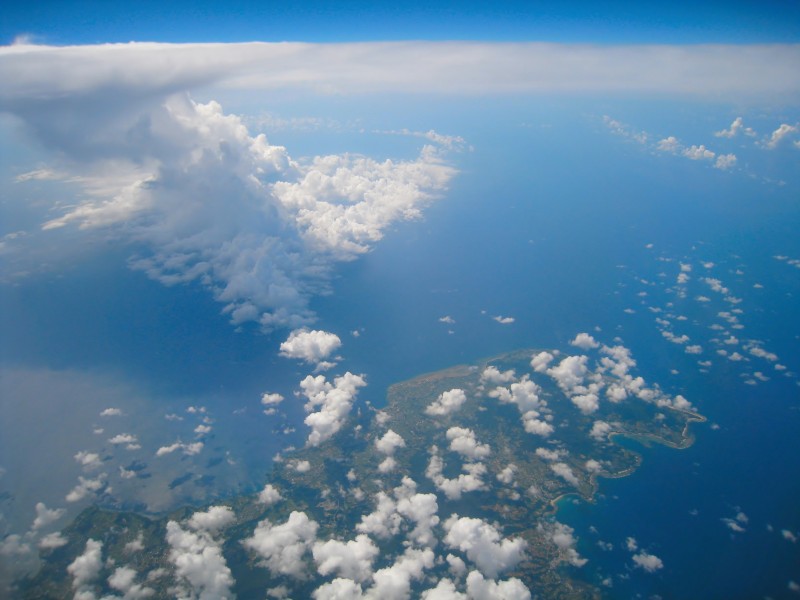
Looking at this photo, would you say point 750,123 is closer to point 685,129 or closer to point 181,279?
point 685,129

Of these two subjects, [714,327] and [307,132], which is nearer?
[714,327]

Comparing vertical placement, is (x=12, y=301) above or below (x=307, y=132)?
below

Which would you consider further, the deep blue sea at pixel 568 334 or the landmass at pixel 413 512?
the deep blue sea at pixel 568 334

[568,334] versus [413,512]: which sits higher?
[413,512]

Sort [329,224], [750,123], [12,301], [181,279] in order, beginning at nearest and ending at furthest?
1. [12,301]
2. [181,279]
3. [329,224]
4. [750,123]

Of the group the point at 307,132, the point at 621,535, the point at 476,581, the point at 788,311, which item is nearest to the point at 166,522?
the point at 476,581

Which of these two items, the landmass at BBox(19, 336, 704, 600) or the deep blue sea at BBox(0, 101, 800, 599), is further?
the deep blue sea at BBox(0, 101, 800, 599)

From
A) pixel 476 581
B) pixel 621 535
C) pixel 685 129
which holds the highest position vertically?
pixel 685 129

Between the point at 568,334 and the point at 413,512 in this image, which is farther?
the point at 568,334

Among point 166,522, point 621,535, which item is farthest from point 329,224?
point 621,535

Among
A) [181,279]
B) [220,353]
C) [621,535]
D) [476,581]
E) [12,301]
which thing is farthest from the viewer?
[181,279]
